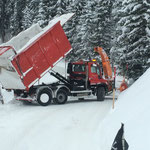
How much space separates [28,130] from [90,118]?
2.85 metres

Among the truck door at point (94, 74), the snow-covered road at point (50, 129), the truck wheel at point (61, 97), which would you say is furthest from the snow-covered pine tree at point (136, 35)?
the snow-covered road at point (50, 129)

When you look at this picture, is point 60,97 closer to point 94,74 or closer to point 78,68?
point 78,68

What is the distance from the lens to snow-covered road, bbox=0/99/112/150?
19.7ft

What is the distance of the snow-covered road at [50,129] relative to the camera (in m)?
6.00

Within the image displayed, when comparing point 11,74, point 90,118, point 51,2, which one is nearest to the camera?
A: point 90,118

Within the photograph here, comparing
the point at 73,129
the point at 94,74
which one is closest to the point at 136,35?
the point at 94,74

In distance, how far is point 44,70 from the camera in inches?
462

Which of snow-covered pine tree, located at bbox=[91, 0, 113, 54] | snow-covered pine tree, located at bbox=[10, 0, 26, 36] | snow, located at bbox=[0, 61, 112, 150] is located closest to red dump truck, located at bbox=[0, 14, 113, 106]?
snow, located at bbox=[0, 61, 112, 150]

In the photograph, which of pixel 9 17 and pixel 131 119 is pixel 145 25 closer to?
pixel 131 119

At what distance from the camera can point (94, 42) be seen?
26.0 metres

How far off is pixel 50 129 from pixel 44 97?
4572 mm

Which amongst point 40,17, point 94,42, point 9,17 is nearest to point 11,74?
point 94,42

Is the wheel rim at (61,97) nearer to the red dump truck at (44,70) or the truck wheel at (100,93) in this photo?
the red dump truck at (44,70)

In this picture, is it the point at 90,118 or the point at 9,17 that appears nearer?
the point at 90,118
